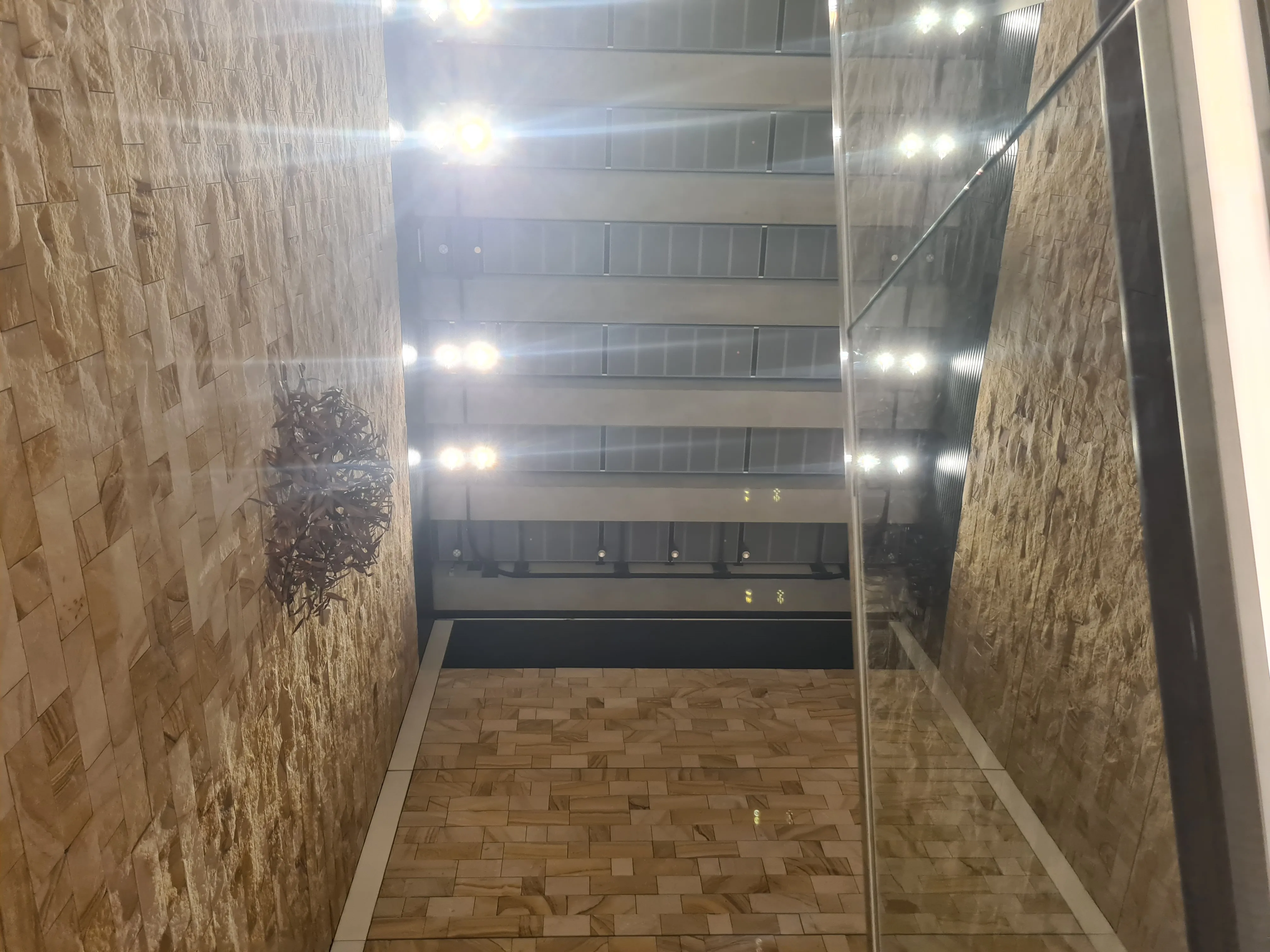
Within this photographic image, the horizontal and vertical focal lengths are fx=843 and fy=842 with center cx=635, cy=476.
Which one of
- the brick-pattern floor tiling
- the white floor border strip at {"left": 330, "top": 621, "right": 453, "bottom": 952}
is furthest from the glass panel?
the white floor border strip at {"left": 330, "top": 621, "right": 453, "bottom": 952}

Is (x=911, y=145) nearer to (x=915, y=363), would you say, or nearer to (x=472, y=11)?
(x=915, y=363)

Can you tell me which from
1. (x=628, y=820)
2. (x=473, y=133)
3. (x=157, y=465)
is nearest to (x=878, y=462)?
(x=157, y=465)

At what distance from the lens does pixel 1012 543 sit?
31.0 inches

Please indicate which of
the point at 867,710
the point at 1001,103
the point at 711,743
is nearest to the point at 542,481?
the point at 711,743

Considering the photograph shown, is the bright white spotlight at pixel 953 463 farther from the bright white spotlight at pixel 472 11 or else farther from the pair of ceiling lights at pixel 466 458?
the pair of ceiling lights at pixel 466 458

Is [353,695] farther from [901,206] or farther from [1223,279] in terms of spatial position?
[1223,279]

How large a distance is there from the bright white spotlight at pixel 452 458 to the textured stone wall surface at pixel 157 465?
6.92ft

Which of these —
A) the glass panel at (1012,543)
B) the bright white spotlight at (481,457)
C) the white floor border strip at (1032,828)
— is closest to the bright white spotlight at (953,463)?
the glass panel at (1012,543)

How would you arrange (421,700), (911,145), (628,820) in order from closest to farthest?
(911,145)
(628,820)
(421,700)

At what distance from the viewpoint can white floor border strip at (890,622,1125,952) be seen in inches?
23.5

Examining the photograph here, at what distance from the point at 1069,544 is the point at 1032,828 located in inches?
9.8

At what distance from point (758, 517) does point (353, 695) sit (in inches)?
113

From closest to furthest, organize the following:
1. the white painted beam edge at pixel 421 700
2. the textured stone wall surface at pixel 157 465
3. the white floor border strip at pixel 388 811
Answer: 1. the textured stone wall surface at pixel 157 465
2. the white floor border strip at pixel 388 811
3. the white painted beam edge at pixel 421 700

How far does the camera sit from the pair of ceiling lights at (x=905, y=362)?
3.86ft
